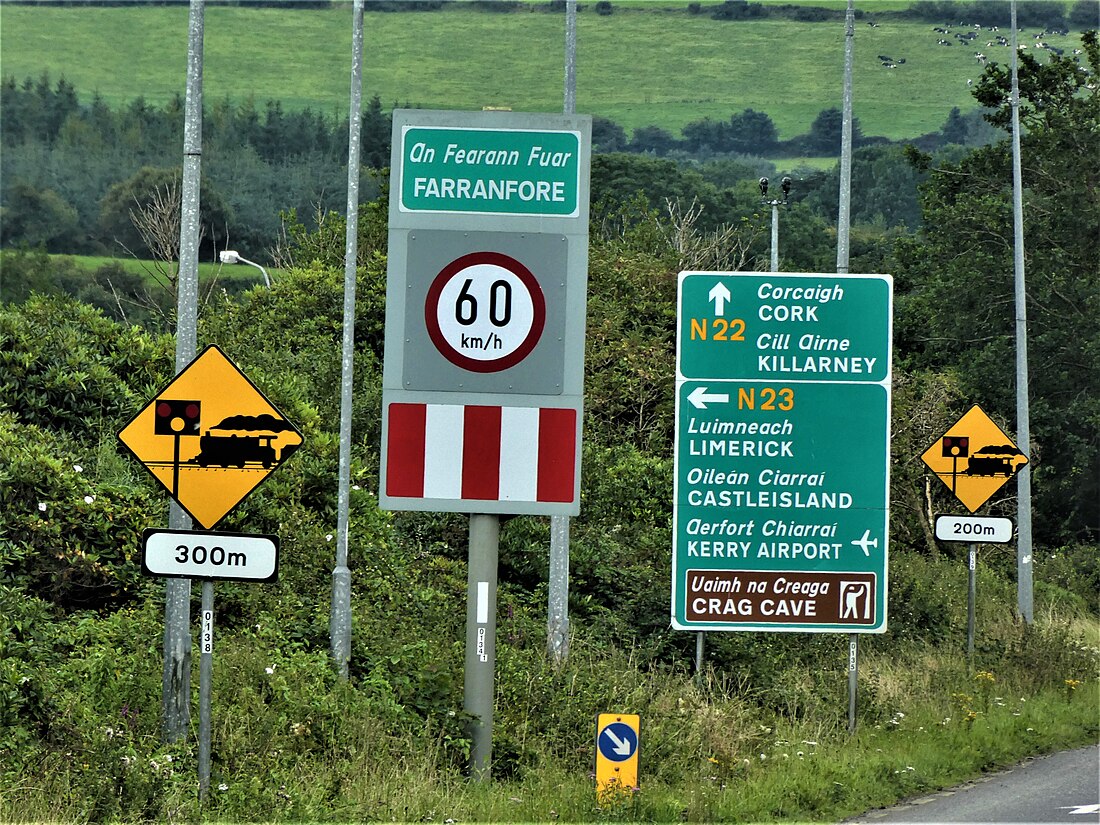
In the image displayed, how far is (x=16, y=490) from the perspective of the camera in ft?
45.8

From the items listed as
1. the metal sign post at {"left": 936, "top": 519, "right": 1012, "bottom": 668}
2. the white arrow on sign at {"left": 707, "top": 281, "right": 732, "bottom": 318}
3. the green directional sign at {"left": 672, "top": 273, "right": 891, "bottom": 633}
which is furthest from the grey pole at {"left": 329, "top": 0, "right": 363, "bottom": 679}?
the metal sign post at {"left": 936, "top": 519, "right": 1012, "bottom": 668}

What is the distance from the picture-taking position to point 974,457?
1758 cm

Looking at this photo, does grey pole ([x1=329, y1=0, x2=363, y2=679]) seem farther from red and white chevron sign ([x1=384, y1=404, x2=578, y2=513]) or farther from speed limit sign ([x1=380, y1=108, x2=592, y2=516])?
speed limit sign ([x1=380, y1=108, x2=592, y2=516])

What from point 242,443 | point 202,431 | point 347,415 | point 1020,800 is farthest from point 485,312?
point 347,415

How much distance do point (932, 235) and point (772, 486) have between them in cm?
3246

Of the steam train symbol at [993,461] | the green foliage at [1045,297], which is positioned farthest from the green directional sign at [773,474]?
the green foliage at [1045,297]

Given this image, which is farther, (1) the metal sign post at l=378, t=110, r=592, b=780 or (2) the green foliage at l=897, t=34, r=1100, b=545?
(2) the green foliage at l=897, t=34, r=1100, b=545

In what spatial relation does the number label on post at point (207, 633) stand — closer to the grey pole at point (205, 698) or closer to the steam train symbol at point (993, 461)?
the grey pole at point (205, 698)

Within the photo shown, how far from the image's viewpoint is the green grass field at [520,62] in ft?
401

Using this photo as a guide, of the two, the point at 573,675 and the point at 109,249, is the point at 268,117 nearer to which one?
the point at 109,249

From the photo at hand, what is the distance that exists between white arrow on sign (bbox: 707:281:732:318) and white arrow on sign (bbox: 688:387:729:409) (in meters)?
0.66

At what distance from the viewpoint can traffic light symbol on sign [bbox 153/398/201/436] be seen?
9.30 m

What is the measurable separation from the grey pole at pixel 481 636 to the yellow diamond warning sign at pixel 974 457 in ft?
29.5

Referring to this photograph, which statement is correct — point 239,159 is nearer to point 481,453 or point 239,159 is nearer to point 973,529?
point 973,529
